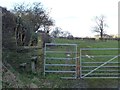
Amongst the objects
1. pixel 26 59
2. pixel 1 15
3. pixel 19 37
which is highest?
pixel 1 15

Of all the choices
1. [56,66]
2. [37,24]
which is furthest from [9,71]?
[37,24]

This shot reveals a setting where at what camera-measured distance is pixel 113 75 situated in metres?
12.7

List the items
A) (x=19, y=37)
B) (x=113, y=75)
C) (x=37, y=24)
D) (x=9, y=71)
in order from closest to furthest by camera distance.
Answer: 1. (x=9, y=71)
2. (x=113, y=75)
3. (x=19, y=37)
4. (x=37, y=24)

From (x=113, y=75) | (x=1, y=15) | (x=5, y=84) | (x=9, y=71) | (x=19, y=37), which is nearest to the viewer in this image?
(x=5, y=84)

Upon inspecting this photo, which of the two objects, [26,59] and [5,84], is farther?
[26,59]

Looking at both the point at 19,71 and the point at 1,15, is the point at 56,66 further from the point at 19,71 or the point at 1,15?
the point at 1,15

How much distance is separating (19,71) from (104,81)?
361 centimetres

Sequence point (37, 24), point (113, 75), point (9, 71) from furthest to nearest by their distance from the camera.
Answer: point (37, 24), point (113, 75), point (9, 71)

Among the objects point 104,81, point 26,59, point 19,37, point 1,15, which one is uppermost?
point 1,15

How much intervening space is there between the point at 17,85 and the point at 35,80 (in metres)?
1.40

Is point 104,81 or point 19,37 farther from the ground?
point 19,37

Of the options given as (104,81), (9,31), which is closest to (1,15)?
(9,31)

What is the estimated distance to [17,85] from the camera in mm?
10039

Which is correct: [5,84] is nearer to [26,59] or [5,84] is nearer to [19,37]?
[26,59]
